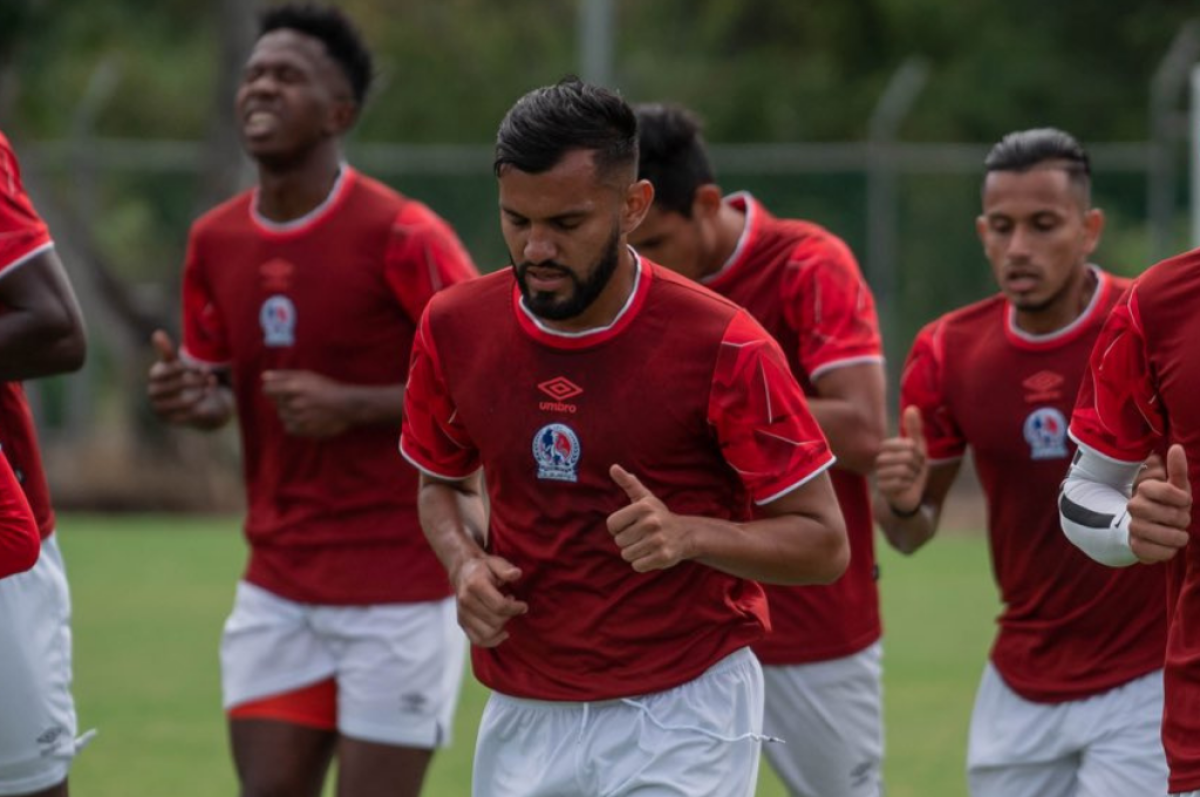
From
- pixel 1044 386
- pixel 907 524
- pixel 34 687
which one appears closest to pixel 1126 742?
pixel 907 524

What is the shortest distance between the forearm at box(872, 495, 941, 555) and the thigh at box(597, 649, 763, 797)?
4.11 feet

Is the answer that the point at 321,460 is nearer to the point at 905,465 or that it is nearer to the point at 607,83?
the point at 905,465

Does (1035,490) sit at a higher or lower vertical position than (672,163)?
lower

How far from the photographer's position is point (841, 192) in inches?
798

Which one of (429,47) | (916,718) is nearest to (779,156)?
(916,718)

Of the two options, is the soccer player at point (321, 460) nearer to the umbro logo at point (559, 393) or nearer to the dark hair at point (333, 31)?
→ the dark hair at point (333, 31)

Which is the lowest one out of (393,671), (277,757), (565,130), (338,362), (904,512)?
(277,757)

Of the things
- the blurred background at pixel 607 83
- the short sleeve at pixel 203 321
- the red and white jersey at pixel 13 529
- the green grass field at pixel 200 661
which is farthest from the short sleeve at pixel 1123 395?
the blurred background at pixel 607 83

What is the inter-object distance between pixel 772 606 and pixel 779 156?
14416 millimetres

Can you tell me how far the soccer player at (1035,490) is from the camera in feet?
19.2

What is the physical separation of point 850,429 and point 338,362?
1.69 meters

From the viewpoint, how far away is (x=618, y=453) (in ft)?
16.0

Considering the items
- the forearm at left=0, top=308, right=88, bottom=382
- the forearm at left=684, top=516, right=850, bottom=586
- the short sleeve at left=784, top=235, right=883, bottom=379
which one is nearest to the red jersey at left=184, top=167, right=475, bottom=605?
the short sleeve at left=784, top=235, right=883, bottom=379

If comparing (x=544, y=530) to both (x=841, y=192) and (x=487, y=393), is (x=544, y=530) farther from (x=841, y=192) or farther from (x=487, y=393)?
(x=841, y=192)
